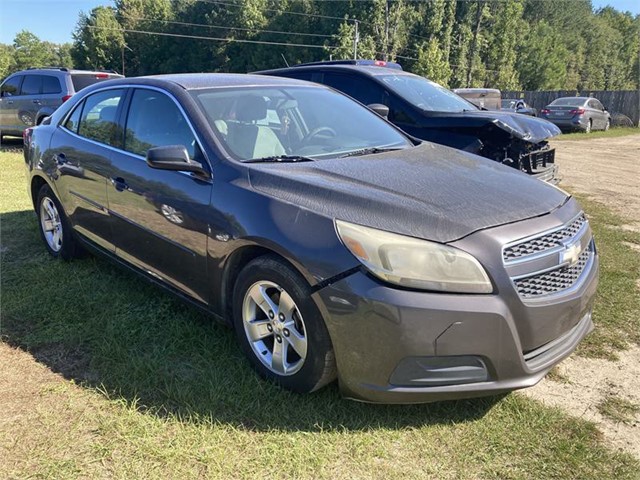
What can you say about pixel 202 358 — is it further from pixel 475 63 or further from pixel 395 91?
pixel 475 63

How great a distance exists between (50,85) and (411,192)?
11.3m

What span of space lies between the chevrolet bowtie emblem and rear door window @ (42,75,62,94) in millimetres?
→ 11432

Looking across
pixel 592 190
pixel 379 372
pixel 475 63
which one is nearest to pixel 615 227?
pixel 592 190

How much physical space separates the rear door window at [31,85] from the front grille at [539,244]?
12156 millimetres

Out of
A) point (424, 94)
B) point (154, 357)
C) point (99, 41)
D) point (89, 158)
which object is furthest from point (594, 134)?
point (99, 41)

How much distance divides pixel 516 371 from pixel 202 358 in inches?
67.8

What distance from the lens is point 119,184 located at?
11.7ft

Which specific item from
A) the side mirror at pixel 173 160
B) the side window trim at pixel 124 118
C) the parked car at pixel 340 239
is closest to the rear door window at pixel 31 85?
the side window trim at pixel 124 118

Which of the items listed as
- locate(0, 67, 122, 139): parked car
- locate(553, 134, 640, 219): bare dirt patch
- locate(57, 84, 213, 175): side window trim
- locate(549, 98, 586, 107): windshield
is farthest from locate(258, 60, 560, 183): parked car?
locate(549, 98, 586, 107): windshield

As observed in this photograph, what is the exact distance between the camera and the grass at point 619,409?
262 cm

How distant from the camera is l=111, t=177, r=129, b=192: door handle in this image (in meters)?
3.52

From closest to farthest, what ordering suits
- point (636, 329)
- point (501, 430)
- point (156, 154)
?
point (501, 430) < point (156, 154) < point (636, 329)

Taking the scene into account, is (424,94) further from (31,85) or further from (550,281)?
(31,85)

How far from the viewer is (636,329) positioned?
3.57 metres
